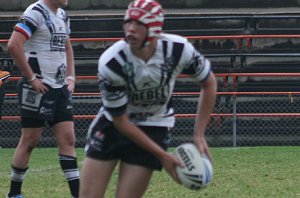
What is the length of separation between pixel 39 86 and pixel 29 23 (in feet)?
1.78

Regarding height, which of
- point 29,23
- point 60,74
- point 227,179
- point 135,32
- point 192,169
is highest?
point 135,32

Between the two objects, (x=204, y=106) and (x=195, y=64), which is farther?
(x=204, y=106)

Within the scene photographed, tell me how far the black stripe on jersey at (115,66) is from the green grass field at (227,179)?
3.10 m

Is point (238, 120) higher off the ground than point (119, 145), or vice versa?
point (119, 145)

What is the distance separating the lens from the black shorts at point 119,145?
4.97 metres

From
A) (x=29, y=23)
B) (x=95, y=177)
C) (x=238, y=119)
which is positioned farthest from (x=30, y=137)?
(x=238, y=119)

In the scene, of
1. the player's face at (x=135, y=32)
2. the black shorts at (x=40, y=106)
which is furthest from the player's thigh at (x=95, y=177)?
the black shorts at (x=40, y=106)

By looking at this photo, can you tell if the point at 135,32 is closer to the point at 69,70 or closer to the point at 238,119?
the point at 69,70

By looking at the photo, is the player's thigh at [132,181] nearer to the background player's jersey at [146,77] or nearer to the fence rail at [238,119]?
the background player's jersey at [146,77]

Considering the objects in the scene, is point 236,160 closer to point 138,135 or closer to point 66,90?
point 66,90

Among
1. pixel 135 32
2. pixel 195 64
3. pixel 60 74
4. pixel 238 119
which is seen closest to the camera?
pixel 135 32

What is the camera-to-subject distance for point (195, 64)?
5.02m

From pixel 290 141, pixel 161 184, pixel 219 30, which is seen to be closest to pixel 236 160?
pixel 161 184

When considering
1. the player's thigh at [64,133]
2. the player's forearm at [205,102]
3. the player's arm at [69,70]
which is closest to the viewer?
the player's forearm at [205,102]
